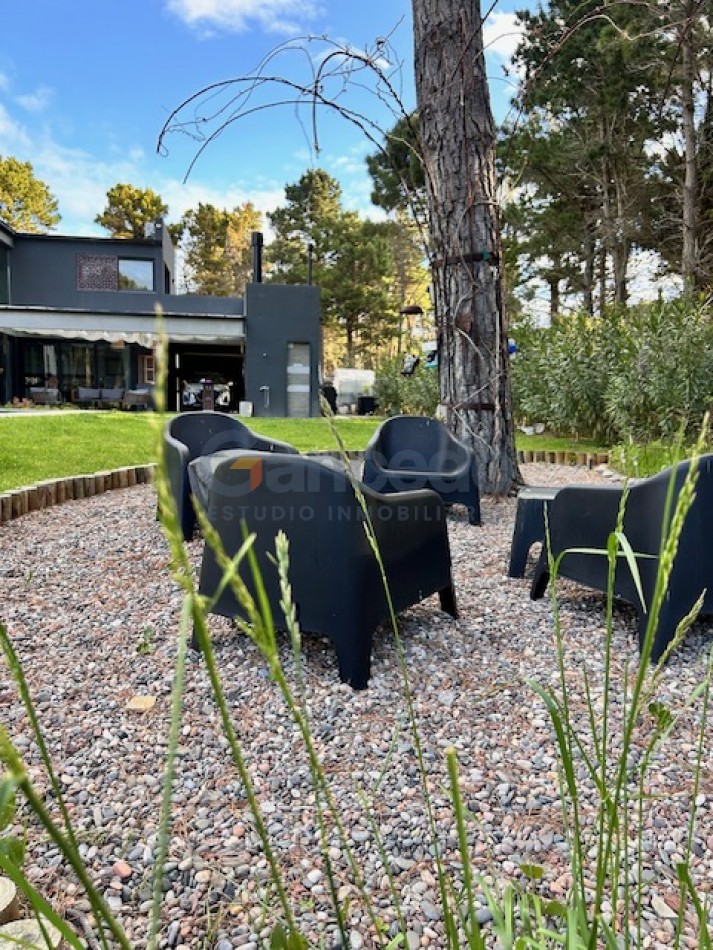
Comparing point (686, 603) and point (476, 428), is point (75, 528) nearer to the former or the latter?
point (476, 428)

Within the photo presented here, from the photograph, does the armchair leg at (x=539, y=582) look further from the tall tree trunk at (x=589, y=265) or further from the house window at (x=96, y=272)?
the house window at (x=96, y=272)

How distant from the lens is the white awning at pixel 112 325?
54.1 feet

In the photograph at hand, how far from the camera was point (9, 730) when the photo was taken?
1793 mm

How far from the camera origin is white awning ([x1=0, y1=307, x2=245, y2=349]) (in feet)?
54.1

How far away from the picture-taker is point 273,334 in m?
17.2

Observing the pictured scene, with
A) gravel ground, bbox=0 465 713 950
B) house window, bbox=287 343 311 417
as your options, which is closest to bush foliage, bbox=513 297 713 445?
gravel ground, bbox=0 465 713 950

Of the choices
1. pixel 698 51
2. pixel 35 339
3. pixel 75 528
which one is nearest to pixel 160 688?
pixel 75 528

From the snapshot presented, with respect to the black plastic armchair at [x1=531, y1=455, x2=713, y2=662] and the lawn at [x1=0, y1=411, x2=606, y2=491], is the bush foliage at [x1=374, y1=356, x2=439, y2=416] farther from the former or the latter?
the black plastic armchair at [x1=531, y1=455, x2=713, y2=662]

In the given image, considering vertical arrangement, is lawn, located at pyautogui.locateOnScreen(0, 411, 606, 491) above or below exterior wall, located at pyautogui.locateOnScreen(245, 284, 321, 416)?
below

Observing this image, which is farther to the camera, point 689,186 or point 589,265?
point 589,265

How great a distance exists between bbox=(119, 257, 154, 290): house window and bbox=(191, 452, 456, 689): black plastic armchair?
19.4m

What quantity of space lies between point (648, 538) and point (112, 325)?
667 inches

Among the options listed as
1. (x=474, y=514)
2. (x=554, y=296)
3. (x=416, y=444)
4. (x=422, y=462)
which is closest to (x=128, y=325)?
(x=554, y=296)

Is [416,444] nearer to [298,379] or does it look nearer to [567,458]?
[567,458]
